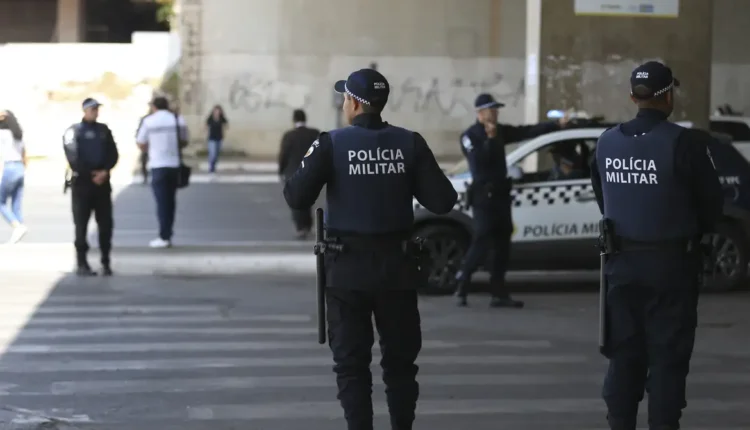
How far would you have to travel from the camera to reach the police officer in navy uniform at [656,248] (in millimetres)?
5539

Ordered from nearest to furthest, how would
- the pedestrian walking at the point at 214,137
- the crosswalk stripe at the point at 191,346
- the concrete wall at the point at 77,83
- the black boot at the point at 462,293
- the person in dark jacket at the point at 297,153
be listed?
the crosswalk stripe at the point at 191,346
the black boot at the point at 462,293
the person in dark jacket at the point at 297,153
the pedestrian walking at the point at 214,137
the concrete wall at the point at 77,83

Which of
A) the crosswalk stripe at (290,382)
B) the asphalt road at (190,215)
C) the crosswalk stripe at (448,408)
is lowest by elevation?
the asphalt road at (190,215)

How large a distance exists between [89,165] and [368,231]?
778 centimetres

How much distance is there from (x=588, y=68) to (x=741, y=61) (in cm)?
2193

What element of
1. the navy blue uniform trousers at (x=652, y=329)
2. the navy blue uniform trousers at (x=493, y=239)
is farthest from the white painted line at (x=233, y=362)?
the navy blue uniform trousers at (x=652, y=329)

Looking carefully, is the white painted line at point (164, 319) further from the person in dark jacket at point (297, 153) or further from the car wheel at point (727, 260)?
the person in dark jacket at point (297, 153)

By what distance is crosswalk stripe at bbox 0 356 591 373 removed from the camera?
8469mm

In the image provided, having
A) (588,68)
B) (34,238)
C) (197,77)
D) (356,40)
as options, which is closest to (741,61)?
(356,40)

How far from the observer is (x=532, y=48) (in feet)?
60.8

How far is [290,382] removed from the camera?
8031 mm

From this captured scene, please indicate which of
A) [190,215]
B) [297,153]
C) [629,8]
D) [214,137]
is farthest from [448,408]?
[214,137]

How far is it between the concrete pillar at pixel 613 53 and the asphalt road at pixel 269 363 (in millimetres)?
6714

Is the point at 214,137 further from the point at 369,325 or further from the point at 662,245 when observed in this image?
the point at 662,245

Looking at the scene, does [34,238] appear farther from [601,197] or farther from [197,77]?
[197,77]
